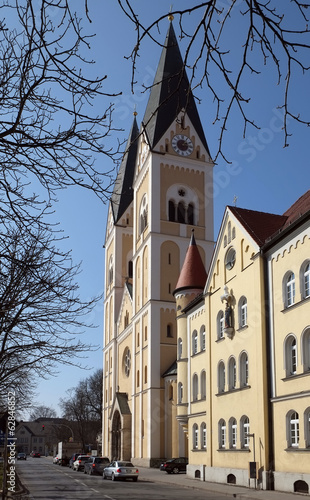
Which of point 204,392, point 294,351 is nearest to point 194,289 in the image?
point 204,392

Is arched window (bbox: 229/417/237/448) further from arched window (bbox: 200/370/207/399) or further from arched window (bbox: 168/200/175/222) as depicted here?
arched window (bbox: 168/200/175/222)

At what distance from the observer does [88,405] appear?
332 feet

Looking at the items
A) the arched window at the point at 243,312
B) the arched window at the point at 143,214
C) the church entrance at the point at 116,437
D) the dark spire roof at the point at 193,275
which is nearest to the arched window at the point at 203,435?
the arched window at the point at 243,312

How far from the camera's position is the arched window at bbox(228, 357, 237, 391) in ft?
92.0

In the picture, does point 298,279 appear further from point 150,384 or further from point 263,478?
point 150,384

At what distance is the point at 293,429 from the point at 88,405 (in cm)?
8294

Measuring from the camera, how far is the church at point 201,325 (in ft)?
73.4

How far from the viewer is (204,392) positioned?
108ft

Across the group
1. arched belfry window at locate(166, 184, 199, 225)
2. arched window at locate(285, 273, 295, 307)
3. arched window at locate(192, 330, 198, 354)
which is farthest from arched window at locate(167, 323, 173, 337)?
arched window at locate(285, 273, 295, 307)

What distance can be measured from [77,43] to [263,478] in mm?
20642

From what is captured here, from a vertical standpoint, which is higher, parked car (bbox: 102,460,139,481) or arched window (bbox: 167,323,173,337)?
arched window (bbox: 167,323,173,337)

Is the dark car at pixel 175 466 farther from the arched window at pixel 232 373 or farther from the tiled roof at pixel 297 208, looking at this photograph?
the tiled roof at pixel 297 208

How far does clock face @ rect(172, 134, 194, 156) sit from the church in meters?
0.09

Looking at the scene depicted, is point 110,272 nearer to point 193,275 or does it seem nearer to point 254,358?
point 193,275
